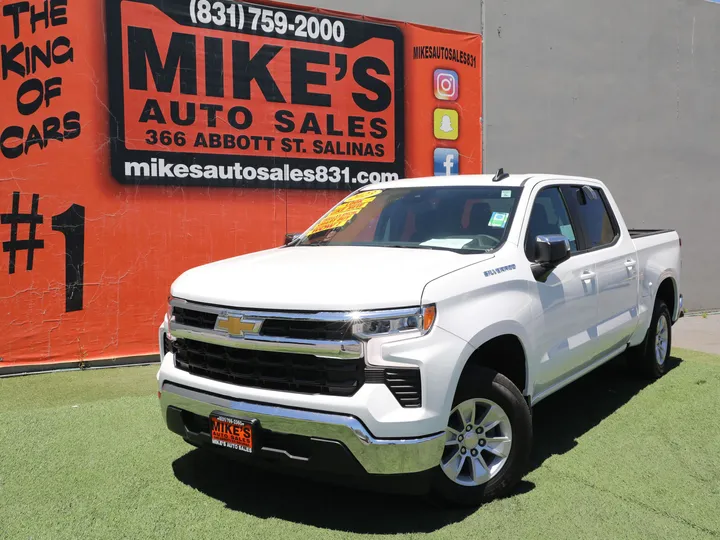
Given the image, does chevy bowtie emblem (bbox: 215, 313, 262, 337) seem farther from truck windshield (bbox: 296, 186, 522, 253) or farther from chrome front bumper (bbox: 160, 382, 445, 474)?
truck windshield (bbox: 296, 186, 522, 253)

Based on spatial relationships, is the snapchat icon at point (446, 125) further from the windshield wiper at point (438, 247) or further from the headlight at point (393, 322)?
the headlight at point (393, 322)

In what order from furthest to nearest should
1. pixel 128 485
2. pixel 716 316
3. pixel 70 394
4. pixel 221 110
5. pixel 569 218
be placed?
pixel 716 316 < pixel 221 110 < pixel 70 394 < pixel 569 218 < pixel 128 485

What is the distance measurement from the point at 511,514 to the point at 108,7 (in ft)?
20.7

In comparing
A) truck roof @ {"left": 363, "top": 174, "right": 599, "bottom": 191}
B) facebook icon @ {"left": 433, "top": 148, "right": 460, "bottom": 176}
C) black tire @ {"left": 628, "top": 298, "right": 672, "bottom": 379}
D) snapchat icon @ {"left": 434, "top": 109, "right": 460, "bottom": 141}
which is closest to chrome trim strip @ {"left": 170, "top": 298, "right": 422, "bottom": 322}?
truck roof @ {"left": 363, "top": 174, "right": 599, "bottom": 191}

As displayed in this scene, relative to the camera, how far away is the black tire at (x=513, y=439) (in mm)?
3377

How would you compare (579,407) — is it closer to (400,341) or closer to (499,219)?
(499,219)

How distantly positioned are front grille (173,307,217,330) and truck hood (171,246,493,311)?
0.08 m

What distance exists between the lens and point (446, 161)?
28.5 ft

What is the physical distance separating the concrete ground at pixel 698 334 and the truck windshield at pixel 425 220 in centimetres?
486

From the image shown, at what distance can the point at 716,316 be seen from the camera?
1045 cm

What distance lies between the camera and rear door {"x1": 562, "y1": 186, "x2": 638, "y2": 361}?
487 centimetres

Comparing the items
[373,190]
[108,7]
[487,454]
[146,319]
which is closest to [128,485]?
[487,454]

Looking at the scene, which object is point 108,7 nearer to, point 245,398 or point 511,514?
point 245,398

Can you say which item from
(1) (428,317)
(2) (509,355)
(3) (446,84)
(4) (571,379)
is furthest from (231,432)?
(3) (446,84)
